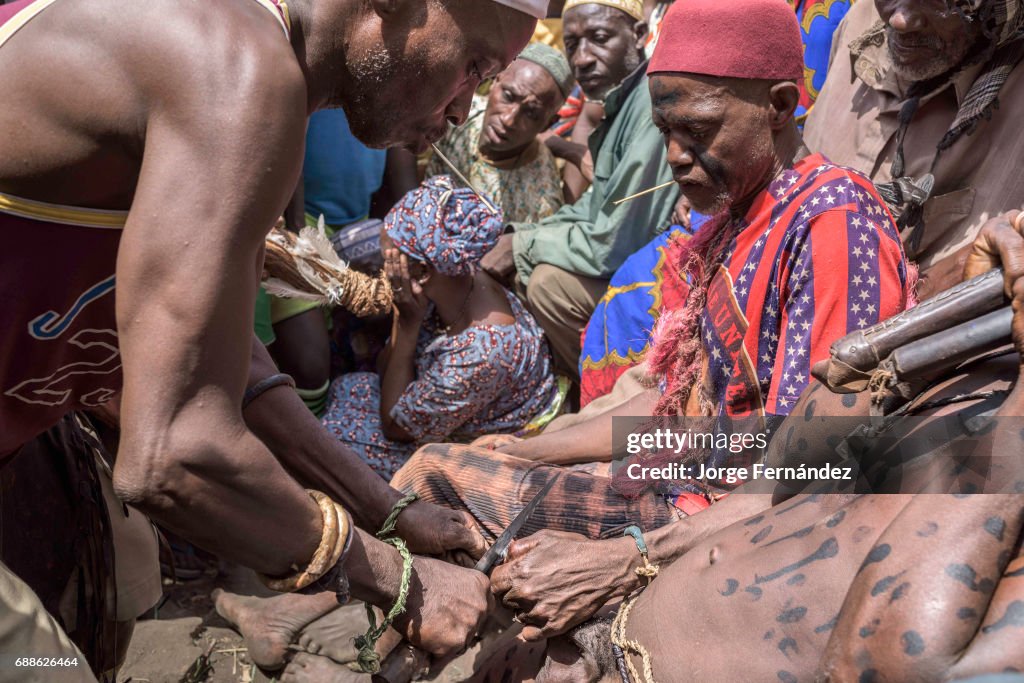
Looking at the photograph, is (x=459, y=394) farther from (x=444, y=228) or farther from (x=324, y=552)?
(x=324, y=552)

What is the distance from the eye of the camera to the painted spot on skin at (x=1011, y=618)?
1.39 m

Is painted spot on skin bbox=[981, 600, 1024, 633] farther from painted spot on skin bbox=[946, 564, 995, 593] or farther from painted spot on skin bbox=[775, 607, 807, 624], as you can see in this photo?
painted spot on skin bbox=[775, 607, 807, 624]

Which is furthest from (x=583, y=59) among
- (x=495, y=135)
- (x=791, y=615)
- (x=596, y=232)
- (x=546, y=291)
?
(x=791, y=615)

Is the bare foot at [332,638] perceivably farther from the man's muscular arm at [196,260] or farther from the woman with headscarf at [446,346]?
the man's muscular arm at [196,260]

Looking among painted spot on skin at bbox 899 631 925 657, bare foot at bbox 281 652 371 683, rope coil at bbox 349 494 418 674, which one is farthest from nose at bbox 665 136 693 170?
bare foot at bbox 281 652 371 683

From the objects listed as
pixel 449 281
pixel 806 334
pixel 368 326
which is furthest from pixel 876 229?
pixel 368 326

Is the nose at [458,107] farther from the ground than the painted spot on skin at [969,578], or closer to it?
farther from the ground

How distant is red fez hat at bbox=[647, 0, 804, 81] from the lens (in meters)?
2.77

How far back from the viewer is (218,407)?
1565 millimetres

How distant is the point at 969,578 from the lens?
145cm

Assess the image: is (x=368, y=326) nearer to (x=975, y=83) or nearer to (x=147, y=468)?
(x=975, y=83)

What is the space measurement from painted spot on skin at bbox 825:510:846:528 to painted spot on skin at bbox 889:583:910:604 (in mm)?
363

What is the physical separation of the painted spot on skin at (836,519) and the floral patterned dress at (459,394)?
238 cm

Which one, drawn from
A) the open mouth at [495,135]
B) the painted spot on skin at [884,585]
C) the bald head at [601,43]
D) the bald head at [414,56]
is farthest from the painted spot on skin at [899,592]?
→ the bald head at [601,43]
